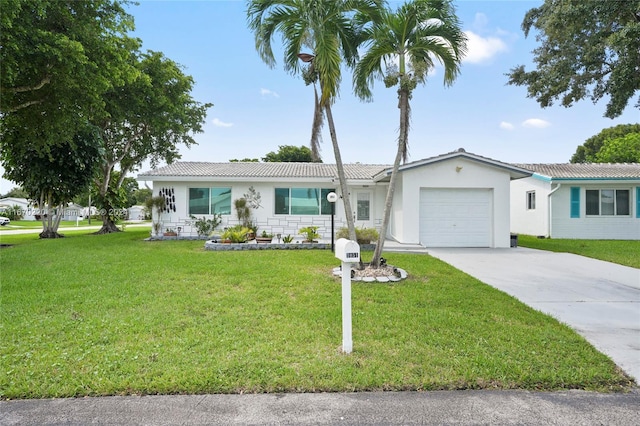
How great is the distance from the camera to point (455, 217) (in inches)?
491

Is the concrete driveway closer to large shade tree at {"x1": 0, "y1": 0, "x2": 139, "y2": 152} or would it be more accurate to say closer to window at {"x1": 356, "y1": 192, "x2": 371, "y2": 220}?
window at {"x1": 356, "y1": 192, "x2": 371, "y2": 220}

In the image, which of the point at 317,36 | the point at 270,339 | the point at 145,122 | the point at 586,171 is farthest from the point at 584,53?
the point at 145,122

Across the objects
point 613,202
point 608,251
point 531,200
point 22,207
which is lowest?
point 608,251

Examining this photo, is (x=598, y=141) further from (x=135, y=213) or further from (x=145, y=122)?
(x=135, y=213)

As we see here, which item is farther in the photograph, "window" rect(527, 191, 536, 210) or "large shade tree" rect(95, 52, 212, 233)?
"window" rect(527, 191, 536, 210)

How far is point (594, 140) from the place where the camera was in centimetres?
4347

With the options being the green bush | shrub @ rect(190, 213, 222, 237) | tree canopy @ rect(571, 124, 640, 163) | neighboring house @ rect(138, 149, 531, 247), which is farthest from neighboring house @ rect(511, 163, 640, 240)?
tree canopy @ rect(571, 124, 640, 163)

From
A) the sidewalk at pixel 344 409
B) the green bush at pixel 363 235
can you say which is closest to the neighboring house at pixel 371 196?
the green bush at pixel 363 235

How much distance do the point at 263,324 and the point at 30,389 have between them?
238 cm

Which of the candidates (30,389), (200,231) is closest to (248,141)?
(200,231)

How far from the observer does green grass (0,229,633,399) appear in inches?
122

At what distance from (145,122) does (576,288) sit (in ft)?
63.1

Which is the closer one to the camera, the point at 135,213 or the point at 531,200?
the point at 531,200

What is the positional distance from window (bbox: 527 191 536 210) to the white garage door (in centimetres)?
744
